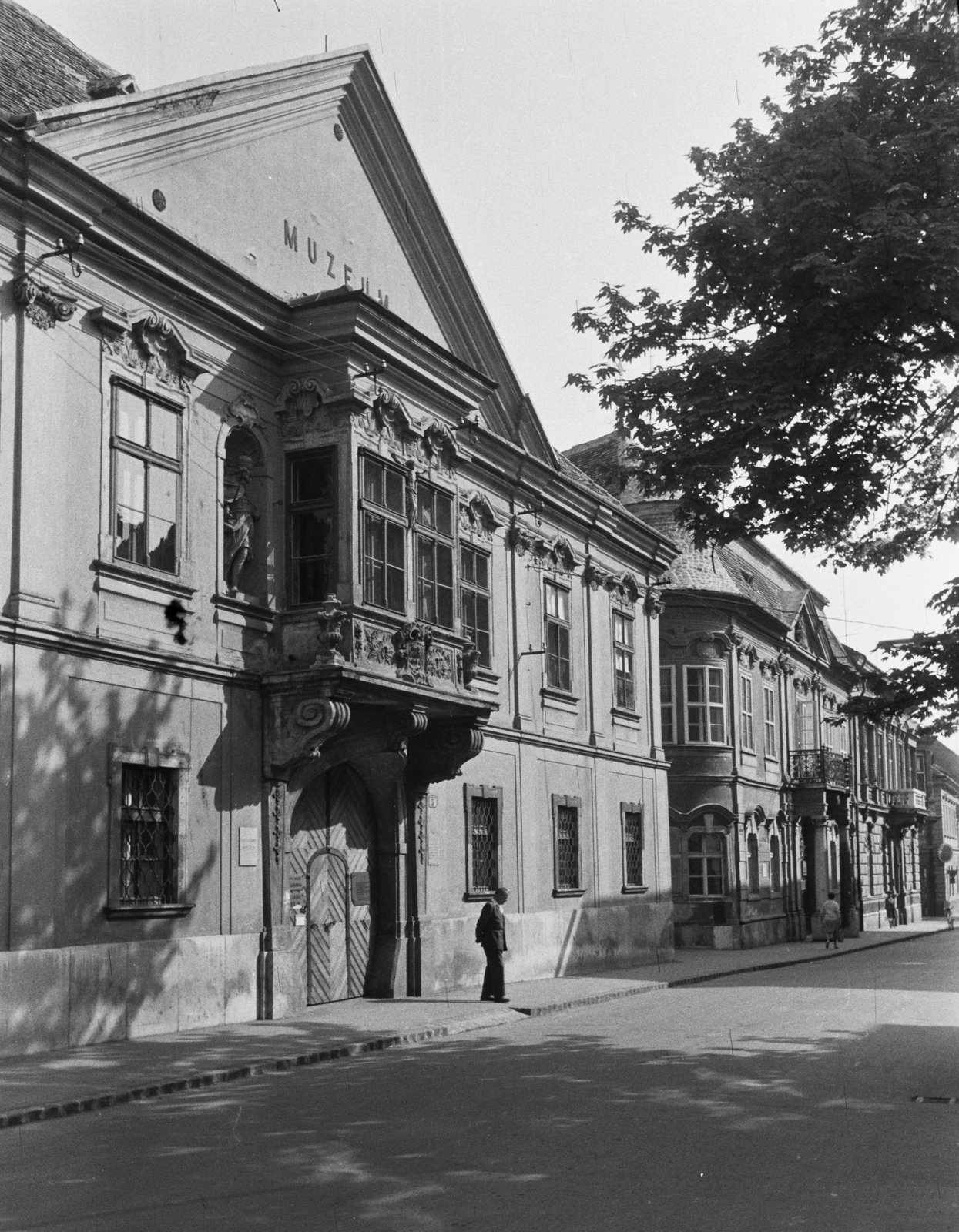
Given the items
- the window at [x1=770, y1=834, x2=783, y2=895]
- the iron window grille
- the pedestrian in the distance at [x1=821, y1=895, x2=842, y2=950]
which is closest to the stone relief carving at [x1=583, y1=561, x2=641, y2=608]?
the iron window grille

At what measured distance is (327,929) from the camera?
2008 centimetres

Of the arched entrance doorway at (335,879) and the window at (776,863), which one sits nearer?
the arched entrance doorway at (335,879)

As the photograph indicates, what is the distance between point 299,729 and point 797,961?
757 inches

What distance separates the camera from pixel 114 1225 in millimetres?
7520

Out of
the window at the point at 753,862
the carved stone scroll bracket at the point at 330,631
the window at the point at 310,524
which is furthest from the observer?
the window at the point at 753,862

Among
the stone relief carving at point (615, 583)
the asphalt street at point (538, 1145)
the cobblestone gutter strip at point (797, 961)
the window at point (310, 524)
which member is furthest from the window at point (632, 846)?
the asphalt street at point (538, 1145)

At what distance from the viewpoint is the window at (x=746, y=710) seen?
4156 cm

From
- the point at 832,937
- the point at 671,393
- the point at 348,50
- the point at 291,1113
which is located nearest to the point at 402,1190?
the point at 291,1113

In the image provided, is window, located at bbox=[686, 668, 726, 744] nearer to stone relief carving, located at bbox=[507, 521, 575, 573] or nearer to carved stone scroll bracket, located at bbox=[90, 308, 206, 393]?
stone relief carving, located at bbox=[507, 521, 575, 573]

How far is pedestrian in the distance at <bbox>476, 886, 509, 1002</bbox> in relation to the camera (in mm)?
20922

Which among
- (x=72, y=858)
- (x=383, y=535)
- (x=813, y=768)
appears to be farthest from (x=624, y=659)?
(x=72, y=858)

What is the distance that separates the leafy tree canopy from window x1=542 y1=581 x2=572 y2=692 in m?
13.4

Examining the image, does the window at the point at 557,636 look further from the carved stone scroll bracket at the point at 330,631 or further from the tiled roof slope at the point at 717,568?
the carved stone scroll bracket at the point at 330,631

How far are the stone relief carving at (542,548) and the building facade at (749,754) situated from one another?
4299mm
